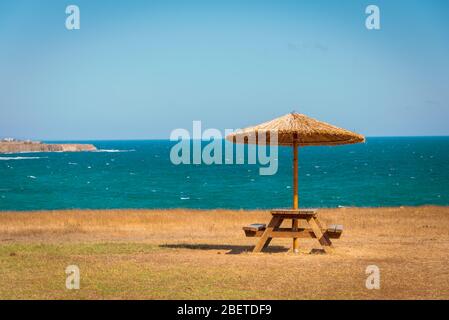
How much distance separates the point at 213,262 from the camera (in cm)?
Result: 1290

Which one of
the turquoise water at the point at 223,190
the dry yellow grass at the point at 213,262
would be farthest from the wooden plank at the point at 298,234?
the turquoise water at the point at 223,190

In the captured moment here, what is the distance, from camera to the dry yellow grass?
33.3 feet

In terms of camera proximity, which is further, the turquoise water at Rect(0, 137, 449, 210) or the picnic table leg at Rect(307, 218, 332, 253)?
the turquoise water at Rect(0, 137, 449, 210)

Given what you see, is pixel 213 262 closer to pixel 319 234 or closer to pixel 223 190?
pixel 319 234

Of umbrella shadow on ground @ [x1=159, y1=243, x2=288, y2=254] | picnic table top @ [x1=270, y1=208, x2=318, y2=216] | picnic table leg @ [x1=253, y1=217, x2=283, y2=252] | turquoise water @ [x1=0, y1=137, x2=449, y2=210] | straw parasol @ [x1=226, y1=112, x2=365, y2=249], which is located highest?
straw parasol @ [x1=226, y1=112, x2=365, y2=249]

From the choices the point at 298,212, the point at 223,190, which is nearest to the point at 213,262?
the point at 298,212

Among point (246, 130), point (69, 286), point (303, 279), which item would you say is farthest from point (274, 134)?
point (69, 286)

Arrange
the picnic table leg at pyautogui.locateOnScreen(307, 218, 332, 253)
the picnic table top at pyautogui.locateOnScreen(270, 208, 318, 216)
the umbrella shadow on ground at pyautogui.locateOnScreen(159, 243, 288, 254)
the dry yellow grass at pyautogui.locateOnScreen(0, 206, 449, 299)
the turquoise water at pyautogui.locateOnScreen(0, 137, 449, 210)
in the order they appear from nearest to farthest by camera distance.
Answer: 1. the dry yellow grass at pyautogui.locateOnScreen(0, 206, 449, 299)
2. the picnic table top at pyautogui.locateOnScreen(270, 208, 318, 216)
3. the picnic table leg at pyautogui.locateOnScreen(307, 218, 332, 253)
4. the umbrella shadow on ground at pyautogui.locateOnScreen(159, 243, 288, 254)
5. the turquoise water at pyautogui.locateOnScreen(0, 137, 449, 210)

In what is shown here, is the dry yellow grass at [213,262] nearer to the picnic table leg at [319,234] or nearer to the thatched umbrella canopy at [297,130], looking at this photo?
the picnic table leg at [319,234]

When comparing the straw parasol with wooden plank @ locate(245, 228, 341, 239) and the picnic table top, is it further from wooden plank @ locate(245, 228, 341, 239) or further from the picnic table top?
the picnic table top

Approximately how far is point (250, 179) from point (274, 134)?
218 feet

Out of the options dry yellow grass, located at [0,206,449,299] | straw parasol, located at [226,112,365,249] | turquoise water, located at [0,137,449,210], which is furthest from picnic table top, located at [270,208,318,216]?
turquoise water, located at [0,137,449,210]
